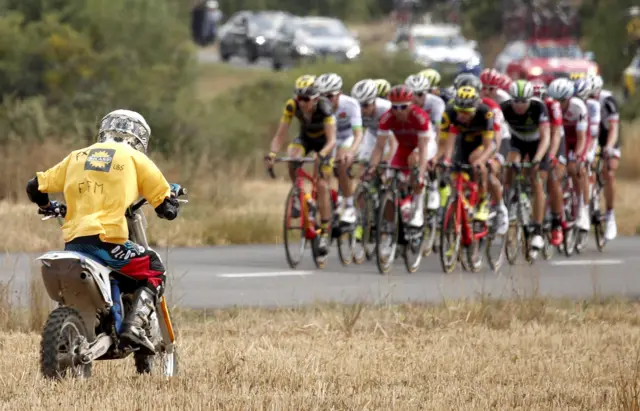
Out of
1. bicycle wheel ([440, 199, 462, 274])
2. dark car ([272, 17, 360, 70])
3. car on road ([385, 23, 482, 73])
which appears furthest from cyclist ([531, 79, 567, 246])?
dark car ([272, 17, 360, 70])

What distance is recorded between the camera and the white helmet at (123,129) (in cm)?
954

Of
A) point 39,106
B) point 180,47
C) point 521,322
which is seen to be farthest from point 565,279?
point 180,47

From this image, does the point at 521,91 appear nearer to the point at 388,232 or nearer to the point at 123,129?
the point at 388,232

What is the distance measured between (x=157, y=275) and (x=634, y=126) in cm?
2497

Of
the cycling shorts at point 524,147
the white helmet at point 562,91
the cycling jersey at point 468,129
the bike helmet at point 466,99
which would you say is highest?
the white helmet at point 562,91

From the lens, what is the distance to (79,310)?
30.5ft

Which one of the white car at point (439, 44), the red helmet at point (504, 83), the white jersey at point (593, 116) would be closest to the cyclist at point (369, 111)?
the red helmet at point (504, 83)

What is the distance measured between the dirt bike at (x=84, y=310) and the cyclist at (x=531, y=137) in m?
9.07

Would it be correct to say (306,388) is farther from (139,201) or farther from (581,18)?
(581,18)

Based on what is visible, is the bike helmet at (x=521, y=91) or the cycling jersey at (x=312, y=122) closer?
the cycling jersey at (x=312, y=122)

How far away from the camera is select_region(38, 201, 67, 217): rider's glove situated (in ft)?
32.1

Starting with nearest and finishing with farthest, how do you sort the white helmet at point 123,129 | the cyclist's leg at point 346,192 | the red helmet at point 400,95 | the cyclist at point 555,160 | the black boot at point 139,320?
the black boot at point 139,320, the white helmet at point 123,129, the red helmet at point 400,95, the cyclist's leg at point 346,192, the cyclist at point 555,160

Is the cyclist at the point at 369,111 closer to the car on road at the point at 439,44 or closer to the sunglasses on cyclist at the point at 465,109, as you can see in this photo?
the sunglasses on cyclist at the point at 465,109

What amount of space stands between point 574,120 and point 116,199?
10874 millimetres
